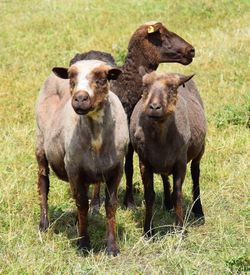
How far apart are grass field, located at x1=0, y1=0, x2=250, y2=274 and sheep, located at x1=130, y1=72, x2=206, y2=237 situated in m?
0.52

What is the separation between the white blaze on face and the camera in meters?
5.19

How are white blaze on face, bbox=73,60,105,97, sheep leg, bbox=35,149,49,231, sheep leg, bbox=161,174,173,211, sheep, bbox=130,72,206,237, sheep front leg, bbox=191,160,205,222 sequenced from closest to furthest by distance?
white blaze on face, bbox=73,60,105,97 → sheep, bbox=130,72,206,237 → sheep leg, bbox=35,149,49,231 → sheep front leg, bbox=191,160,205,222 → sheep leg, bbox=161,174,173,211

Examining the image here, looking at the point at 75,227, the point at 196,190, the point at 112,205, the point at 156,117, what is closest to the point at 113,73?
the point at 156,117

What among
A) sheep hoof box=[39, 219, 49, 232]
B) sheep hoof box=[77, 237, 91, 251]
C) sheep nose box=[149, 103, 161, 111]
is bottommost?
sheep hoof box=[39, 219, 49, 232]

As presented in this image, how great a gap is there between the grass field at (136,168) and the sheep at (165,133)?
525 millimetres

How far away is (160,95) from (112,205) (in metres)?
1.18

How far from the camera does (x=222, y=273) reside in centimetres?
510

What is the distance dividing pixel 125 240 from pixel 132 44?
2.64 metres

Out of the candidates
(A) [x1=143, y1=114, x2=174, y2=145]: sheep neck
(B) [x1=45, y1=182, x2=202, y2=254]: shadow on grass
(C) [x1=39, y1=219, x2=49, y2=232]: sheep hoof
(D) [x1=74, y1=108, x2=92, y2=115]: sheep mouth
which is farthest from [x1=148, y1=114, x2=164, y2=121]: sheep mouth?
(C) [x1=39, y1=219, x2=49, y2=232]: sheep hoof

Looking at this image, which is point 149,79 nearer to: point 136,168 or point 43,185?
point 43,185

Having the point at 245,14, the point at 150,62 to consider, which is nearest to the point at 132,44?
the point at 150,62

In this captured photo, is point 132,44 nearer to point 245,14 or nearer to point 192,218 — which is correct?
point 192,218

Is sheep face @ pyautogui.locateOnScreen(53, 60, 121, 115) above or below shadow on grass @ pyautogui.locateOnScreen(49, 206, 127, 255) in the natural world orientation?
above

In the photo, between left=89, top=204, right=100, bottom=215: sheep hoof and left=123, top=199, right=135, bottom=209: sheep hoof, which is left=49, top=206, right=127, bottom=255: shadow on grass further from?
left=123, top=199, right=135, bottom=209: sheep hoof
